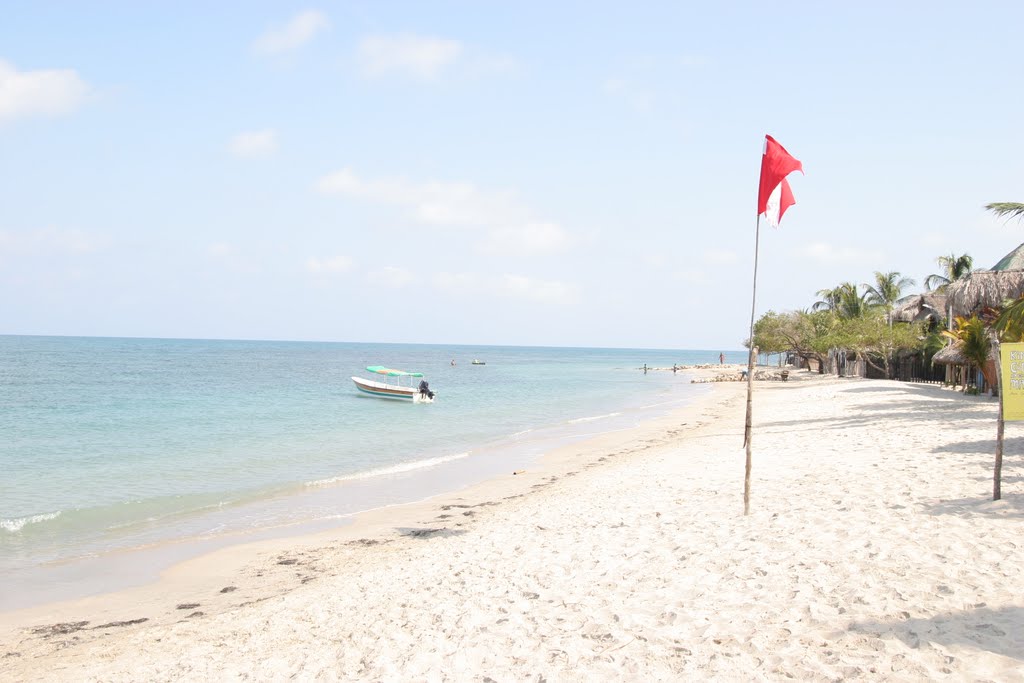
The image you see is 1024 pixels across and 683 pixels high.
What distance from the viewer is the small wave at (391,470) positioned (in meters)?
16.2

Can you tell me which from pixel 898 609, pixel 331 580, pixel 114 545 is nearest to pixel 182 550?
pixel 114 545

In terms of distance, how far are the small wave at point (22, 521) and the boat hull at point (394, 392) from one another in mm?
26636

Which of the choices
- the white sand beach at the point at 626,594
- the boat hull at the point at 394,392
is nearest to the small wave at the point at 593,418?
the boat hull at the point at 394,392

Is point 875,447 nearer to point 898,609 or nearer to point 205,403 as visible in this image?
point 898,609

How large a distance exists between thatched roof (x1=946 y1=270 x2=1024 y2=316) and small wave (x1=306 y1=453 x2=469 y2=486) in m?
14.3

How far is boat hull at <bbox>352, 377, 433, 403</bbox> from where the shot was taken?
39.5 meters

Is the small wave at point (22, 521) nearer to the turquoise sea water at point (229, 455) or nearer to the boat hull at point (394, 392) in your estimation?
the turquoise sea water at point (229, 455)

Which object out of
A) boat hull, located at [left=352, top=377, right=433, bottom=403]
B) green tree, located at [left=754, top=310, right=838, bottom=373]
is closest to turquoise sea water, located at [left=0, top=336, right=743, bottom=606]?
boat hull, located at [left=352, top=377, right=433, bottom=403]

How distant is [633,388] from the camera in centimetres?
5341

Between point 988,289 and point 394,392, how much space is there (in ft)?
96.7

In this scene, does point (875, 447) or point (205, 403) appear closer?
point (875, 447)

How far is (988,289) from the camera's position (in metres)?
18.5

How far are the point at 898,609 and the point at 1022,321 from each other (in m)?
9.06

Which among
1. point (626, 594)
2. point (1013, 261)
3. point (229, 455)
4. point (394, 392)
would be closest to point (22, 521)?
point (229, 455)
